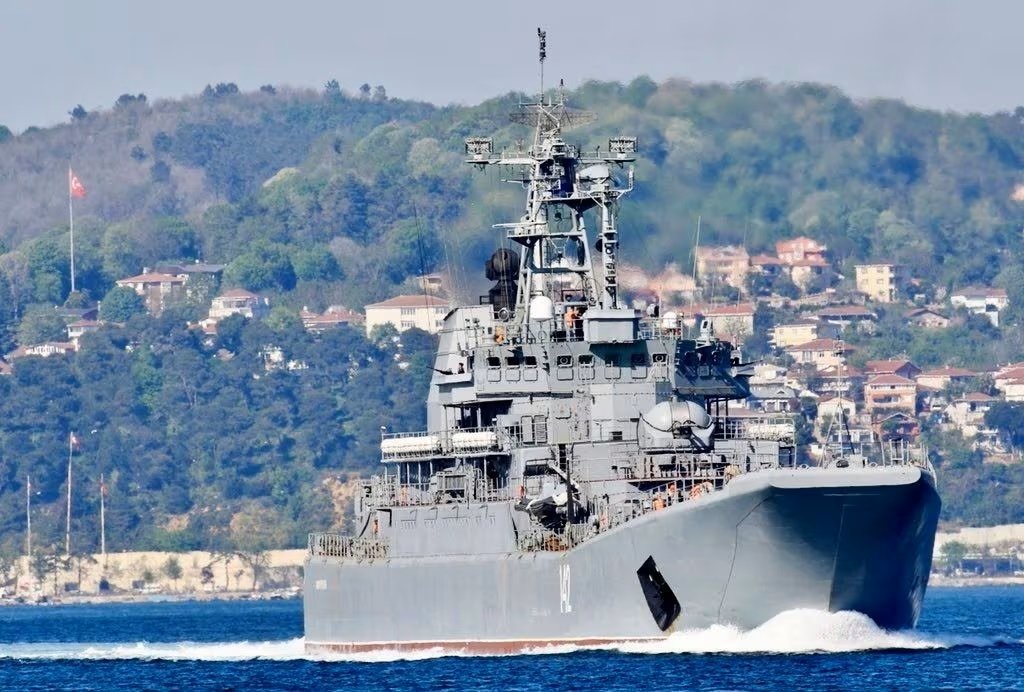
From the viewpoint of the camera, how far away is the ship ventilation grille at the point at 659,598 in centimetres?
5828

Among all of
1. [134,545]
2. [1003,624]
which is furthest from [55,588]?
[1003,624]

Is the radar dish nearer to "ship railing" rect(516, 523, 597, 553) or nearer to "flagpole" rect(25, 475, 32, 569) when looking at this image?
"ship railing" rect(516, 523, 597, 553)

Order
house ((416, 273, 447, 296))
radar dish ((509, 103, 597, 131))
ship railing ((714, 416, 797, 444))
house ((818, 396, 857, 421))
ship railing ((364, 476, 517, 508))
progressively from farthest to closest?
house ((818, 396, 857, 421)) → house ((416, 273, 447, 296)) → radar dish ((509, 103, 597, 131)) → ship railing ((364, 476, 517, 508)) → ship railing ((714, 416, 797, 444))

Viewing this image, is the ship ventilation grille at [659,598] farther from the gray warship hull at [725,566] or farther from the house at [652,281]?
the house at [652,281]

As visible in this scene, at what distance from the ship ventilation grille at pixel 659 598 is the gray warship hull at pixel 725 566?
0.10ft

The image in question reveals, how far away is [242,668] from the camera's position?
67.9m

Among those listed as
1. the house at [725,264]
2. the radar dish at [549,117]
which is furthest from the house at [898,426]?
the radar dish at [549,117]

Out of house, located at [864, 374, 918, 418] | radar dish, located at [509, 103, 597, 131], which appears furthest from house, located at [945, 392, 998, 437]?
radar dish, located at [509, 103, 597, 131]

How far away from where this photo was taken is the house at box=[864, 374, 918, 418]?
19288cm

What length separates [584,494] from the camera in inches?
2422

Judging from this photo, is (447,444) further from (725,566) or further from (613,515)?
(725,566)

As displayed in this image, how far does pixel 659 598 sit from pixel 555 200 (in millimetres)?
12755

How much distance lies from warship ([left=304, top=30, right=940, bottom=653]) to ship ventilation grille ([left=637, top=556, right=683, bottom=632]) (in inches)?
1.7

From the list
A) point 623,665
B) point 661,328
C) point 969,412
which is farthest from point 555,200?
point 969,412
